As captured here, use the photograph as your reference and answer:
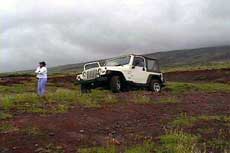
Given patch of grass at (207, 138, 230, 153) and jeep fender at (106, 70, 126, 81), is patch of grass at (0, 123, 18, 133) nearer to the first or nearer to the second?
patch of grass at (207, 138, 230, 153)

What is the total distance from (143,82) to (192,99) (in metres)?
6.33

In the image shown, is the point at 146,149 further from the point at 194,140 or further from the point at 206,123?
the point at 206,123

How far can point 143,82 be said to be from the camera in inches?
994

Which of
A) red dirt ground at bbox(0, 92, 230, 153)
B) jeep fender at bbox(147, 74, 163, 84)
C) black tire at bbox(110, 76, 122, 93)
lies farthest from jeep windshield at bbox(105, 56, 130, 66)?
red dirt ground at bbox(0, 92, 230, 153)

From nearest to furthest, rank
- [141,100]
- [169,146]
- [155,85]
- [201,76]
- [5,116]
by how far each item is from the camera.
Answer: [169,146]
[5,116]
[141,100]
[155,85]
[201,76]

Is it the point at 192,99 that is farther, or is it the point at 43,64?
the point at 43,64

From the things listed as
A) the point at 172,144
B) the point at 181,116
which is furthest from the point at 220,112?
the point at 172,144

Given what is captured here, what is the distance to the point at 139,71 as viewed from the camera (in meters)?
24.9

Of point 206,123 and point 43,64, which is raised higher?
point 43,64

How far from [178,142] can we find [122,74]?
13562 millimetres

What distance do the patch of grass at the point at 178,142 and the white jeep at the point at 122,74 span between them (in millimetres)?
11847

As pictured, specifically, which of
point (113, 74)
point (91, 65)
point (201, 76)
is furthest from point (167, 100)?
point (201, 76)

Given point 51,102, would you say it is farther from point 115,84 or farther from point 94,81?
point 94,81

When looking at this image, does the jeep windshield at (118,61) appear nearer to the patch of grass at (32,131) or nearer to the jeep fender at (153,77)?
the jeep fender at (153,77)
